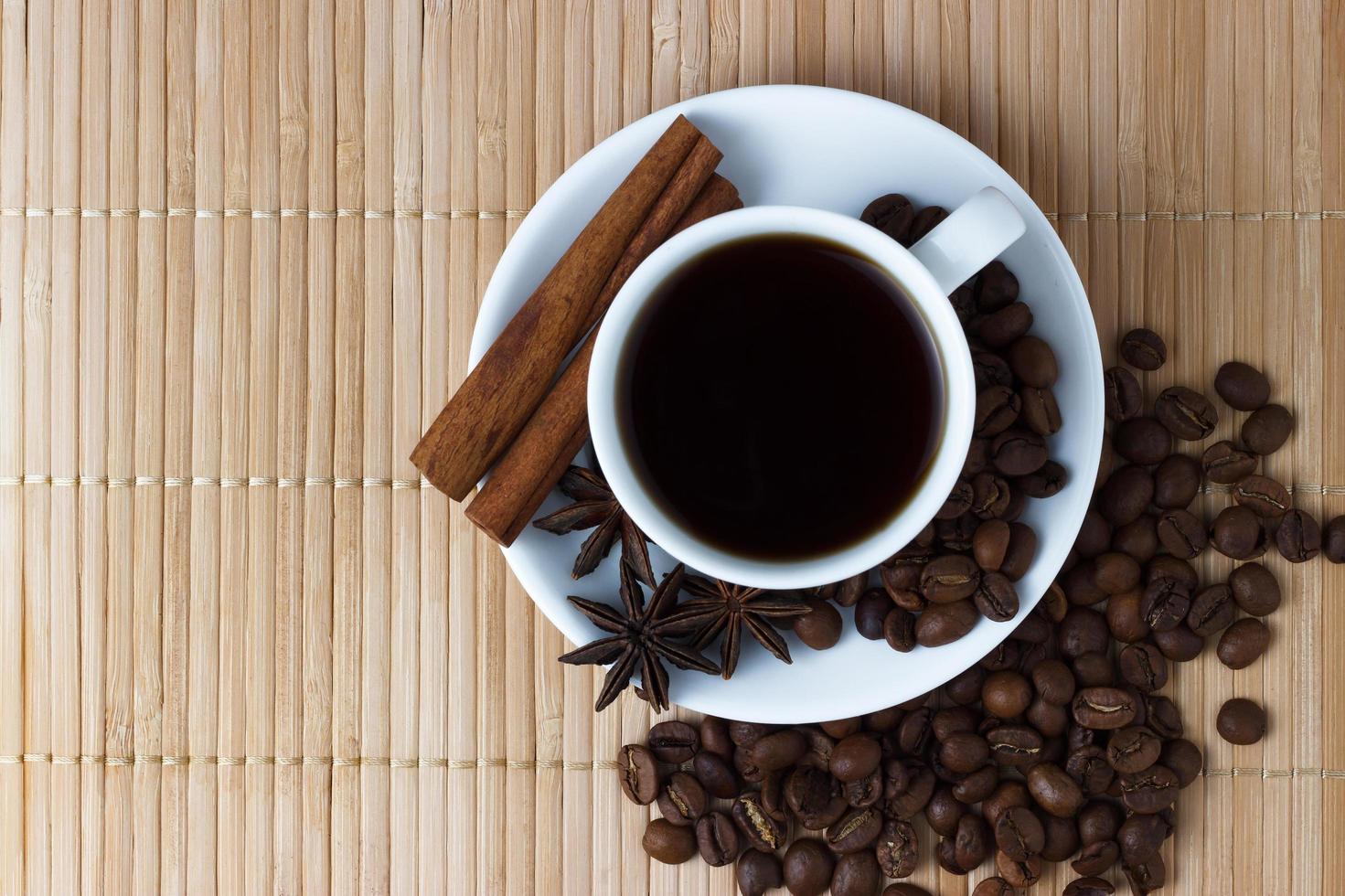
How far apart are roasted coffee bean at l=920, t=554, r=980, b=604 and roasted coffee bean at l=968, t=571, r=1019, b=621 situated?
13 mm

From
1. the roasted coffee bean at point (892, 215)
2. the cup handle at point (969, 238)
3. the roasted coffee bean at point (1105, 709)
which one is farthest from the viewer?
the roasted coffee bean at point (1105, 709)

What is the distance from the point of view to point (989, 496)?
951 mm

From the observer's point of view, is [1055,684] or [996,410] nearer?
[996,410]

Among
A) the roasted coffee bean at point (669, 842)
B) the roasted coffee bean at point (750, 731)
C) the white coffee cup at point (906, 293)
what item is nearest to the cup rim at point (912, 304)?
the white coffee cup at point (906, 293)

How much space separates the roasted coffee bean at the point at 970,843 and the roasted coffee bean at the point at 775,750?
0.21m

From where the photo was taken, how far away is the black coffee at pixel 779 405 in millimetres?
856

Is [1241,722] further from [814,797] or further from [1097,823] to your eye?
[814,797]

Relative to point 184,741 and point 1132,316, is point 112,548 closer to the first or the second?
point 184,741

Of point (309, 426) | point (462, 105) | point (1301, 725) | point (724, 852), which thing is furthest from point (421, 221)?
point (1301, 725)

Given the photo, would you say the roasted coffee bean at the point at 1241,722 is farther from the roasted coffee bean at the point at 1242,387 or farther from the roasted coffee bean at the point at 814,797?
the roasted coffee bean at the point at 814,797

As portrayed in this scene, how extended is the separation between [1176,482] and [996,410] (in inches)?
11.9

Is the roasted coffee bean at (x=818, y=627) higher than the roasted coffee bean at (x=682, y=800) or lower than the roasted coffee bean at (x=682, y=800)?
higher

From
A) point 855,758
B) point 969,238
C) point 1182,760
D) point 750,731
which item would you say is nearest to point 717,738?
point 750,731

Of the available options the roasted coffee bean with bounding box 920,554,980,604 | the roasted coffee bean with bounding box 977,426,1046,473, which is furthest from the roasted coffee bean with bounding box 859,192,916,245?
the roasted coffee bean with bounding box 920,554,980,604
